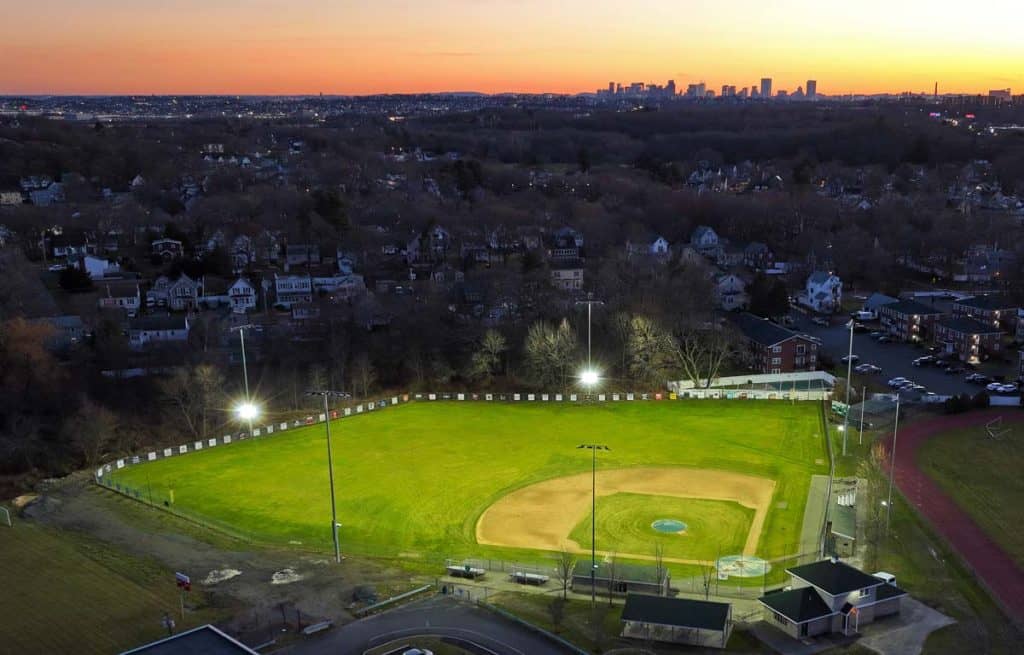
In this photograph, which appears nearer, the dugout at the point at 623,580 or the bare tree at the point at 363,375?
the dugout at the point at 623,580

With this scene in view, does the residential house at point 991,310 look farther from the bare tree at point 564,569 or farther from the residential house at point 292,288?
the residential house at point 292,288

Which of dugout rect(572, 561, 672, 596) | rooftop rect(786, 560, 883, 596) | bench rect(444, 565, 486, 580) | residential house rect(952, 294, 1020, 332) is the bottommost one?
bench rect(444, 565, 486, 580)

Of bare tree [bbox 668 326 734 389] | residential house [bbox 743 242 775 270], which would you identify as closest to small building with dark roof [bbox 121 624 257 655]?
bare tree [bbox 668 326 734 389]

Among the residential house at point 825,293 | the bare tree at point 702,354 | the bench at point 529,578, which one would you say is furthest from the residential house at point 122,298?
the residential house at point 825,293

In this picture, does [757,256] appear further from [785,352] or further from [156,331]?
[156,331]

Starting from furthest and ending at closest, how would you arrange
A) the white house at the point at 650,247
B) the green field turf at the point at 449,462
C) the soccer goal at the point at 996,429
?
1. the white house at the point at 650,247
2. the soccer goal at the point at 996,429
3. the green field turf at the point at 449,462

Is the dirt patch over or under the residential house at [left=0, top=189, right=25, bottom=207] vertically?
under

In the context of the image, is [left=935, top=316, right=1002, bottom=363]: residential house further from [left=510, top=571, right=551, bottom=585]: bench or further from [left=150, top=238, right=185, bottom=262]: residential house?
[left=150, top=238, right=185, bottom=262]: residential house

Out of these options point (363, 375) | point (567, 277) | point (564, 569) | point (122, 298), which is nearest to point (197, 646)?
point (564, 569)
